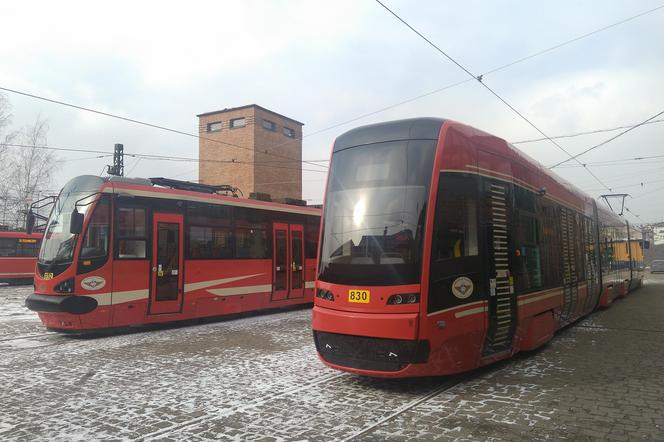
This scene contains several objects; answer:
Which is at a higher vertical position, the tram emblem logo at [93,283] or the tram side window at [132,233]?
the tram side window at [132,233]

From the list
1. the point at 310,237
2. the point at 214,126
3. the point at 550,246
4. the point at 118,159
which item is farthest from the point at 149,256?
the point at 214,126

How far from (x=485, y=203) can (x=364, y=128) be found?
1.85 meters

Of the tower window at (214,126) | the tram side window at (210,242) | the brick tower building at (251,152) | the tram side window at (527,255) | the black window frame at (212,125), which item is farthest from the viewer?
the tower window at (214,126)

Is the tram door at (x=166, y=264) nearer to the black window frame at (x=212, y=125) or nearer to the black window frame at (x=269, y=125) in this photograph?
the black window frame at (x=269, y=125)

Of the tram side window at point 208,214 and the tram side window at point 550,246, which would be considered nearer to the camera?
the tram side window at point 550,246

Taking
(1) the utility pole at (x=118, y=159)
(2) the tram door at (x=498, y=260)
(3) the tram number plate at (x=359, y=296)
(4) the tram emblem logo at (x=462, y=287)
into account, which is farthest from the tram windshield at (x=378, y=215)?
(1) the utility pole at (x=118, y=159)

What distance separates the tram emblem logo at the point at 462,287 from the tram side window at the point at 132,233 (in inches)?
292

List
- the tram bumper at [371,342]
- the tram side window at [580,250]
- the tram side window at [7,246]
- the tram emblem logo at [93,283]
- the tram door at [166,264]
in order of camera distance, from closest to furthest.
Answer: the tram bumper at [371,342] < the tram emblem logo at [93,283] < the tram side window at [580,250] < the tram door at [166,264] < the tram side window at [7,246]

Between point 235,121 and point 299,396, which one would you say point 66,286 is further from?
point 235,121

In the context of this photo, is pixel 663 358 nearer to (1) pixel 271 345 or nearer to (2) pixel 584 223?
(2) pixel 584 223

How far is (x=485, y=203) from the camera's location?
21.1 feet

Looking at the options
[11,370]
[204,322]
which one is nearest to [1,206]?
[204,322]

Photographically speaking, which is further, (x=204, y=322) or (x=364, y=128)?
(x=204, y=322)

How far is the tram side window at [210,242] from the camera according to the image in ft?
38.5
